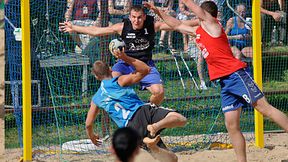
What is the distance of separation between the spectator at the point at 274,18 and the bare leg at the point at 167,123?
4.05m

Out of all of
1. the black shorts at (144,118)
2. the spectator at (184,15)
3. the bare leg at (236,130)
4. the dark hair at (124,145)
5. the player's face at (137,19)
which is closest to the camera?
the dark hair at (124,145)

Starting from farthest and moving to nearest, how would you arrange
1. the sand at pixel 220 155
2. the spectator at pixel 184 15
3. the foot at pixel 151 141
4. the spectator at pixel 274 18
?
the spectator at pixel 274 18 < the spectator at pixel 184 15 < the sand at pixel 220 155 < the foot at pixel 151 141

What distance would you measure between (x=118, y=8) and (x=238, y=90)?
110 inches

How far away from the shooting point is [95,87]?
421 inches

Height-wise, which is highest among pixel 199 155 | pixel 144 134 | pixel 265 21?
pixel 265 21

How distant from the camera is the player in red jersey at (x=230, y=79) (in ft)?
27.7

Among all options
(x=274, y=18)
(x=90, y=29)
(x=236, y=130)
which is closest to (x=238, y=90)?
(x=236, y=130)

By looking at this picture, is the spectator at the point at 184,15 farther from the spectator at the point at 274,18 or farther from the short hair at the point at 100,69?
the short hair at the point at 100,69

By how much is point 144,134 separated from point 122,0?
132 inches

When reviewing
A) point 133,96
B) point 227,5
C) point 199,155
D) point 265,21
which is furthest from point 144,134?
point 265,21

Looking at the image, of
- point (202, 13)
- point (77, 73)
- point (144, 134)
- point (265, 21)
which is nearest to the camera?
point (144, 134)

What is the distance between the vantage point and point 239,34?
11.2m

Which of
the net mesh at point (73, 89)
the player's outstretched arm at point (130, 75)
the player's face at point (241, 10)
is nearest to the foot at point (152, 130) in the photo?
the player's outstretched arm at point (130, 75)

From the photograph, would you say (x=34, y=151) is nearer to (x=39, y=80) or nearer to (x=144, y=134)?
(x=39, y=80)
